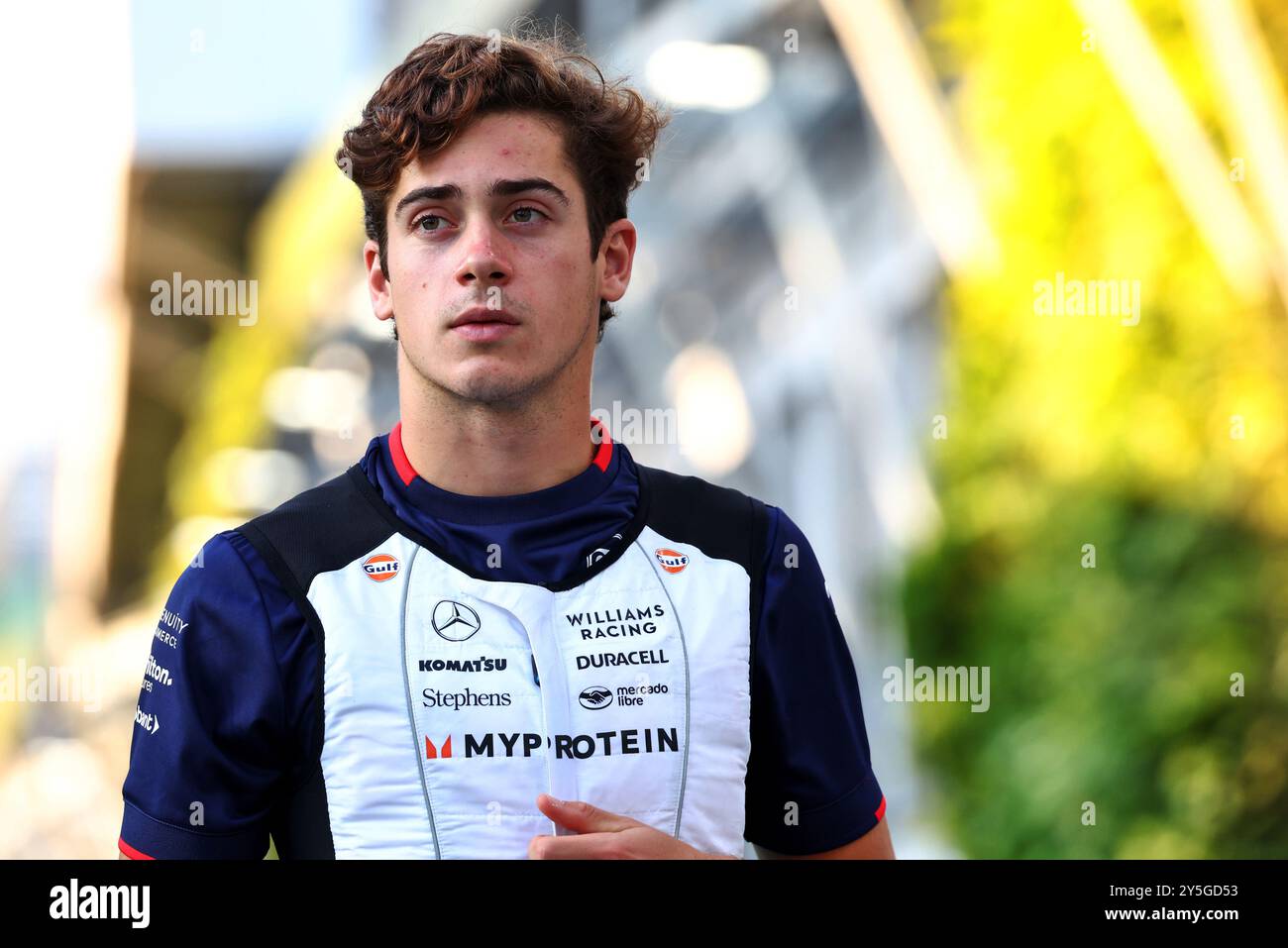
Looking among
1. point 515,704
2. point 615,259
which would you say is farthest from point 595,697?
point 615,259

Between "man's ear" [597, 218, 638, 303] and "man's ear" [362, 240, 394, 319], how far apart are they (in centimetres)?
27

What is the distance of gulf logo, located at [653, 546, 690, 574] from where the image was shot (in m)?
1.79

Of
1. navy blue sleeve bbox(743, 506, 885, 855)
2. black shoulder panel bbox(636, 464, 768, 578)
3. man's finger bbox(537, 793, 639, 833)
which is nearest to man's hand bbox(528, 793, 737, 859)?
man's finger bbox(537, 793, 639, 833)

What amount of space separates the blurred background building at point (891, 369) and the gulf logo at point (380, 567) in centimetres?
101

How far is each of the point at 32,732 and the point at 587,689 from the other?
5492 millimetres


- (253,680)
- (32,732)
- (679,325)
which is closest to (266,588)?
(253,680)

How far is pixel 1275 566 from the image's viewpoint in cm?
368

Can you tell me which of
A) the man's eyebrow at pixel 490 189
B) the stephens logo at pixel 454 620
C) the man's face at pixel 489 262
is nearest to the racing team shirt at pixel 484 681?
the stephens logo at pixel 454 620

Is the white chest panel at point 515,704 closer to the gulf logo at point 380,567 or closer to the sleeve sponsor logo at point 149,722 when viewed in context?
the gulf logo at point 380,567

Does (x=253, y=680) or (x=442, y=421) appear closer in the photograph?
(x=253, y=680)

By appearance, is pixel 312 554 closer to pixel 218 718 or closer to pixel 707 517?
pixel 218 718

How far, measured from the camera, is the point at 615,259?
6.21 ft

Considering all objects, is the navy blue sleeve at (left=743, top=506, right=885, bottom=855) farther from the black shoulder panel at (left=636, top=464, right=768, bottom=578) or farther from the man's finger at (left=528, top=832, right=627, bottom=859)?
the man's finger at (left=528, top=832, right=627, bottom=859)
